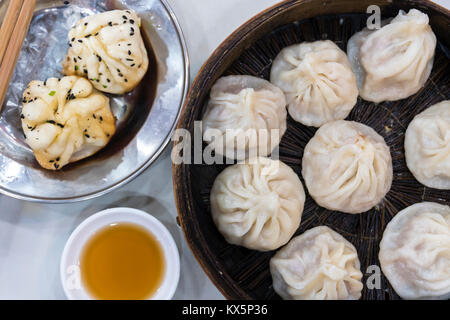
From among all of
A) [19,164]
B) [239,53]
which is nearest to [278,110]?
[239,53]

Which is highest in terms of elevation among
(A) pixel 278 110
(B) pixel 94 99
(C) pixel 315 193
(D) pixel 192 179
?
(B) pixel 94 99

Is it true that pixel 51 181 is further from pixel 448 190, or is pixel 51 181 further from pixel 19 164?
pixel 448 190

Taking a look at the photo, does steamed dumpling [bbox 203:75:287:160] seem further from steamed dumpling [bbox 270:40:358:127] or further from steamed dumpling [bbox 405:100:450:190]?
steamed dumpling [bbox 405:100:450:190]

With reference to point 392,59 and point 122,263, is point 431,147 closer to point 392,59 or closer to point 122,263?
point 392,59

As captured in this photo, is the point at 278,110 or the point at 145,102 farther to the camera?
the point at 145,102

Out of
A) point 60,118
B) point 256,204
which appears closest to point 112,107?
point 60,118
